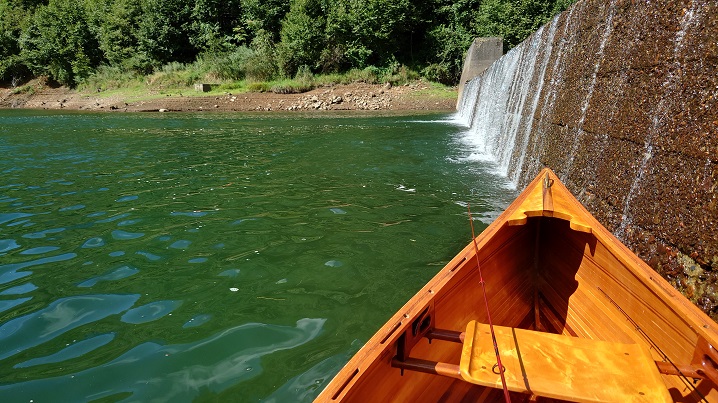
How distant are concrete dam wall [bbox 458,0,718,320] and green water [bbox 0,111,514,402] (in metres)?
1.59

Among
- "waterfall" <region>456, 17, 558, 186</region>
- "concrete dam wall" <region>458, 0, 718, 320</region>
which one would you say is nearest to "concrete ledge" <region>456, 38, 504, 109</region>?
"waterfall" <region>456, 17, 558, 186</region>

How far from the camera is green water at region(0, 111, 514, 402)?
3.07 metres

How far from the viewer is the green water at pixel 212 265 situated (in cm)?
307

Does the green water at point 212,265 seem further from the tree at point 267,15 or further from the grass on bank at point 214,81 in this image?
the tree at point 267,15

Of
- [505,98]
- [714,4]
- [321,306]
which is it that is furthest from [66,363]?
[505,98]

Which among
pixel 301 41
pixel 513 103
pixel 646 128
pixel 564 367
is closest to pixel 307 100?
pixel 301 41

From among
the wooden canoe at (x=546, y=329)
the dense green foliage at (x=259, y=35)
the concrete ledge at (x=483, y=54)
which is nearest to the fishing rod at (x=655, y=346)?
the wooden canoe at (x=546, y=329)

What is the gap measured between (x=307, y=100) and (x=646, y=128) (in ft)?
Result: 85.9

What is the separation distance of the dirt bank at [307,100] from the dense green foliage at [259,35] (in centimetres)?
336

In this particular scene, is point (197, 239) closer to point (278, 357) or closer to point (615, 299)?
point (278, 357)

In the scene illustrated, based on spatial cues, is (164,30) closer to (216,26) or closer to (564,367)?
(216,26)

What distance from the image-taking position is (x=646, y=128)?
376 cm

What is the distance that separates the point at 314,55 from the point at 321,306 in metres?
33.2

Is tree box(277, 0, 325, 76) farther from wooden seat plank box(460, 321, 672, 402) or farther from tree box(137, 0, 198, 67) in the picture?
wooden seat plank box(460, 321, 672, 402)
